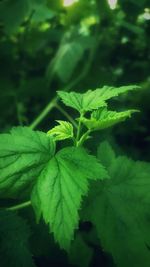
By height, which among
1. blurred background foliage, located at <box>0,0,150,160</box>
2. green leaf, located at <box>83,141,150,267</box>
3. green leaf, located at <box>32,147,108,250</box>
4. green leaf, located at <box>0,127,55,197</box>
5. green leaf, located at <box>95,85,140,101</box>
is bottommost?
green leaf, located at <box>83,141,150,267</box>

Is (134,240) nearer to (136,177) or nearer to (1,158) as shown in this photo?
(136,177)

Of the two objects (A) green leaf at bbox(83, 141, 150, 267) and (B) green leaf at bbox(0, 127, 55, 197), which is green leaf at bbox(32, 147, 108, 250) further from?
(A) green leaf at bbox(83, 141, 150, 267)

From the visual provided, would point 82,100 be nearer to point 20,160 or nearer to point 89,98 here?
point 89,98

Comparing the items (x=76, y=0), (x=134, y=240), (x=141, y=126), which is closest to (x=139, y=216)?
(x=134, y=240)

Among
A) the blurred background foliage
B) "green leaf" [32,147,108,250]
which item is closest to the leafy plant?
"green leaf" [32,147,108,250]

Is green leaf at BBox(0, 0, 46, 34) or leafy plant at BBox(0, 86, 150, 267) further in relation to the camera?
green leaf at BBox(0, 0, 46, 34)

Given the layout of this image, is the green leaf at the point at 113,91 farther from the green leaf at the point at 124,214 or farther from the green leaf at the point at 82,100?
the green leaf at the point at 124,214

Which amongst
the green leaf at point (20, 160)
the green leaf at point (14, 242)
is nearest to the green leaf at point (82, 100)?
the green leaf at point (20, 160)
